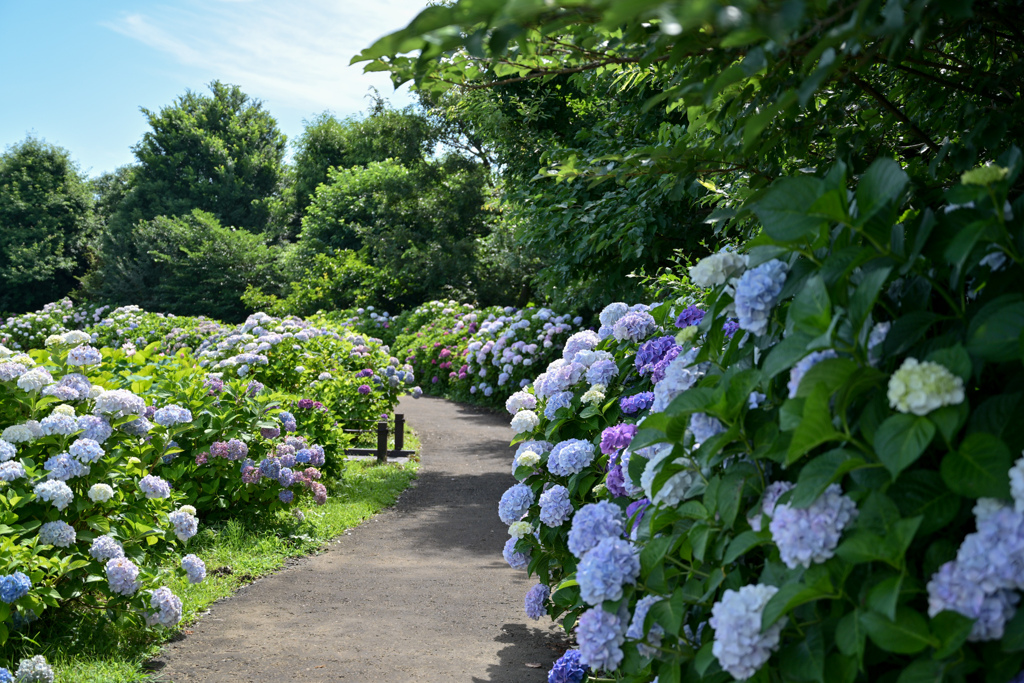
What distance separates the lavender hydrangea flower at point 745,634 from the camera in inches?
48.6

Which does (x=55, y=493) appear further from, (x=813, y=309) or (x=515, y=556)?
(x=813, y=309)

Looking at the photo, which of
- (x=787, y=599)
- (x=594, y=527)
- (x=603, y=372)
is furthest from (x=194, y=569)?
(x=787, y=599)

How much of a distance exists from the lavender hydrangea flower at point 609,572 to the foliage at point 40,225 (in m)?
36.2

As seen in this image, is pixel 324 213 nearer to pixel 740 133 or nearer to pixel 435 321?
pixel 435 321

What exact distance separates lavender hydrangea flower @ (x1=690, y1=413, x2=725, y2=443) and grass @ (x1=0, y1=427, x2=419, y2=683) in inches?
122

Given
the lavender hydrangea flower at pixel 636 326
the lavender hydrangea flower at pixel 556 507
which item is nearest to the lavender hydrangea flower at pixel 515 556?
the lavender hydrangea flower at pixel 556 507

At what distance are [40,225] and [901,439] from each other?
38975mm

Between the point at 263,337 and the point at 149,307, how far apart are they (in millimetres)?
23764

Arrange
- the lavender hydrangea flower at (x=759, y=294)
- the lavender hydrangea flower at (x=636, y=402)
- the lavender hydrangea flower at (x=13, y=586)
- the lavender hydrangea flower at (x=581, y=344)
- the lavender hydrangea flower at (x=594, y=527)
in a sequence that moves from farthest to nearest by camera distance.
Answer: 1. the lavender hydrangea flower at (x=581, y=344)
2. the lavender hydrangea flower at (x=13, y=586)
3. the lavender hydrangea flower at (x=636, y=402)
4. the lavender hydrangea flower at (x=594, y=527)
5. the lavender hydrangea flower at (x=759, y=294)

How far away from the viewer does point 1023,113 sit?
6.03 feet

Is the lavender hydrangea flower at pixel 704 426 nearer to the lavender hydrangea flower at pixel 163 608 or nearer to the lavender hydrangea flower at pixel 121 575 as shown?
the lavender hydrangea flower at pixel 121 575

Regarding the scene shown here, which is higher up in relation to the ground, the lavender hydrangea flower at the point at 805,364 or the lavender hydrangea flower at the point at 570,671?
the lavender hydrangea flower at the point at 805,364

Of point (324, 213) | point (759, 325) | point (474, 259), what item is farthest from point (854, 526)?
point (324, 213)

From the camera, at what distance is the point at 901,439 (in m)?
1.07
